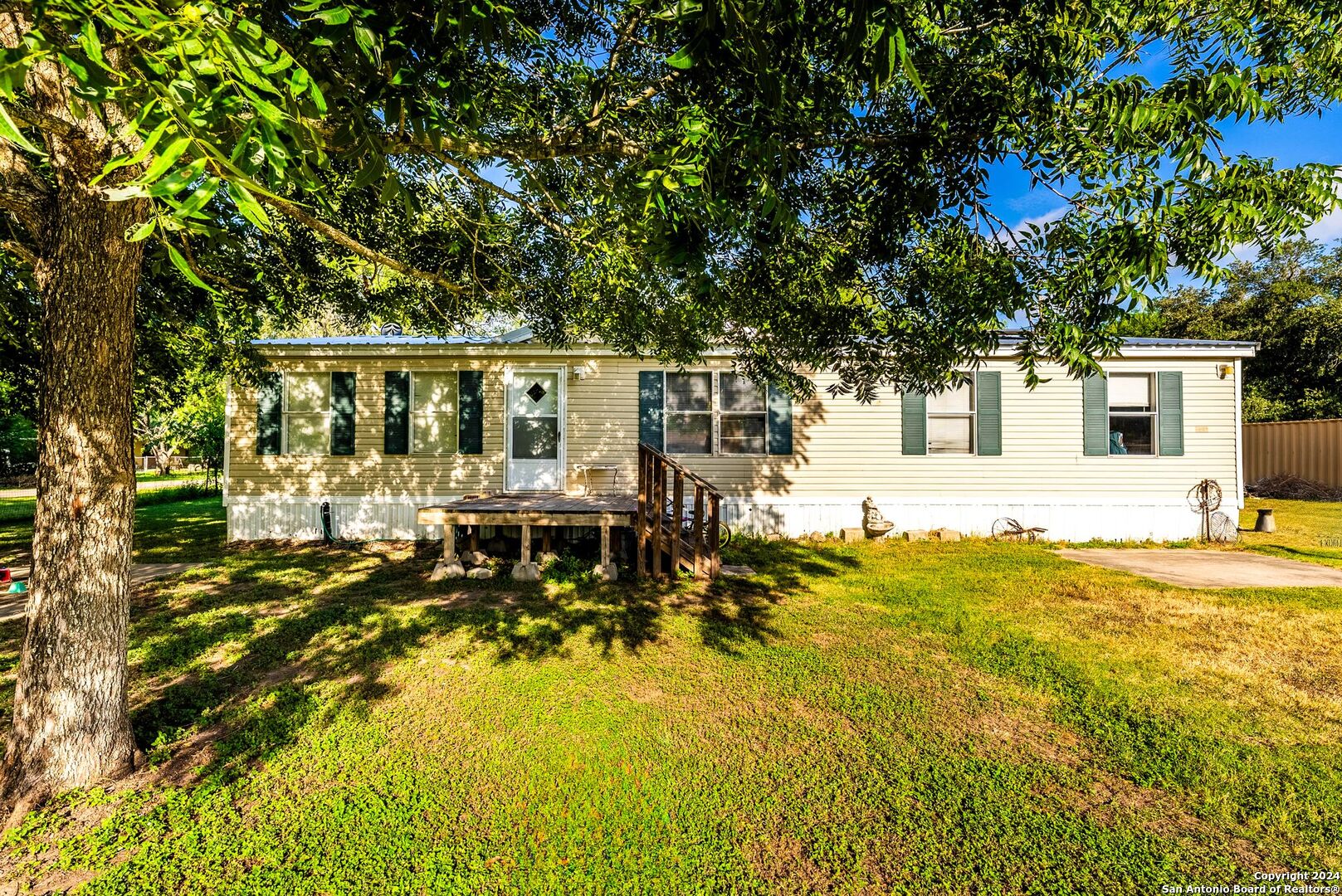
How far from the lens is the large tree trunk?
2.19 m

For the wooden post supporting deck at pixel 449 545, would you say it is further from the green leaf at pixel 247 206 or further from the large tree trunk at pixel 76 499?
the green leaf at pixel 247 206

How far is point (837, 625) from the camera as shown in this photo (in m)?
4.53

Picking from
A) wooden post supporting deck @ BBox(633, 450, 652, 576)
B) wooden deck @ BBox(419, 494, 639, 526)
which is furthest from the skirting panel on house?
A: wooden post supporting deck @ BBox(633, 450, 652, 576)

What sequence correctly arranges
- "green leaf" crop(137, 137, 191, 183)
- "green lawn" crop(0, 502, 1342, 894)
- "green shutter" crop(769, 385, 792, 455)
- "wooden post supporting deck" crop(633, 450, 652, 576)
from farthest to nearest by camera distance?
"green shutter" crop(769, 385, 792, 455), "wooden post supporting deck" crop(633, 450, 652, 576), "green lawn" crop(0, 502, 1342, 894), "green leaf" crop(137, 137, 191, 183)

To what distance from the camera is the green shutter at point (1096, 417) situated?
835 cm

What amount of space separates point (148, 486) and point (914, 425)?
21.8 metres

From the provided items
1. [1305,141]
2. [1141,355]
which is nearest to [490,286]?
[1305,141]

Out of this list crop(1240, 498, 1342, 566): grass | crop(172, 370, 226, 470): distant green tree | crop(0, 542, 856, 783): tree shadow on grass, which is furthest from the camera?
crop(172, 370, 226, 470): distant green tree

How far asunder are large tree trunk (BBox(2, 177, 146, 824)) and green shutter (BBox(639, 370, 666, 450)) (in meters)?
6.43

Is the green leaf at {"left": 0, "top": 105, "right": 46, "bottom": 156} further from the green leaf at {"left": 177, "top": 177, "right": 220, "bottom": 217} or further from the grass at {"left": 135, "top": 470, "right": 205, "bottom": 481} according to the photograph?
the grass at {"left": 135, "top": 470, "right": 205, "bottom": 481}

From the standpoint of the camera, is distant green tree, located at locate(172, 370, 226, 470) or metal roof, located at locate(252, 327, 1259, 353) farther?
distant green tree, located at locate(172, 370, 226, 470)

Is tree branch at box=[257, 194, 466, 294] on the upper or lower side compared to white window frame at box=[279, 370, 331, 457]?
upper

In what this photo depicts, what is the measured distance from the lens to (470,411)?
841cm

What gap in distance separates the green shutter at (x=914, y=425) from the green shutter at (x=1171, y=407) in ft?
11.7
